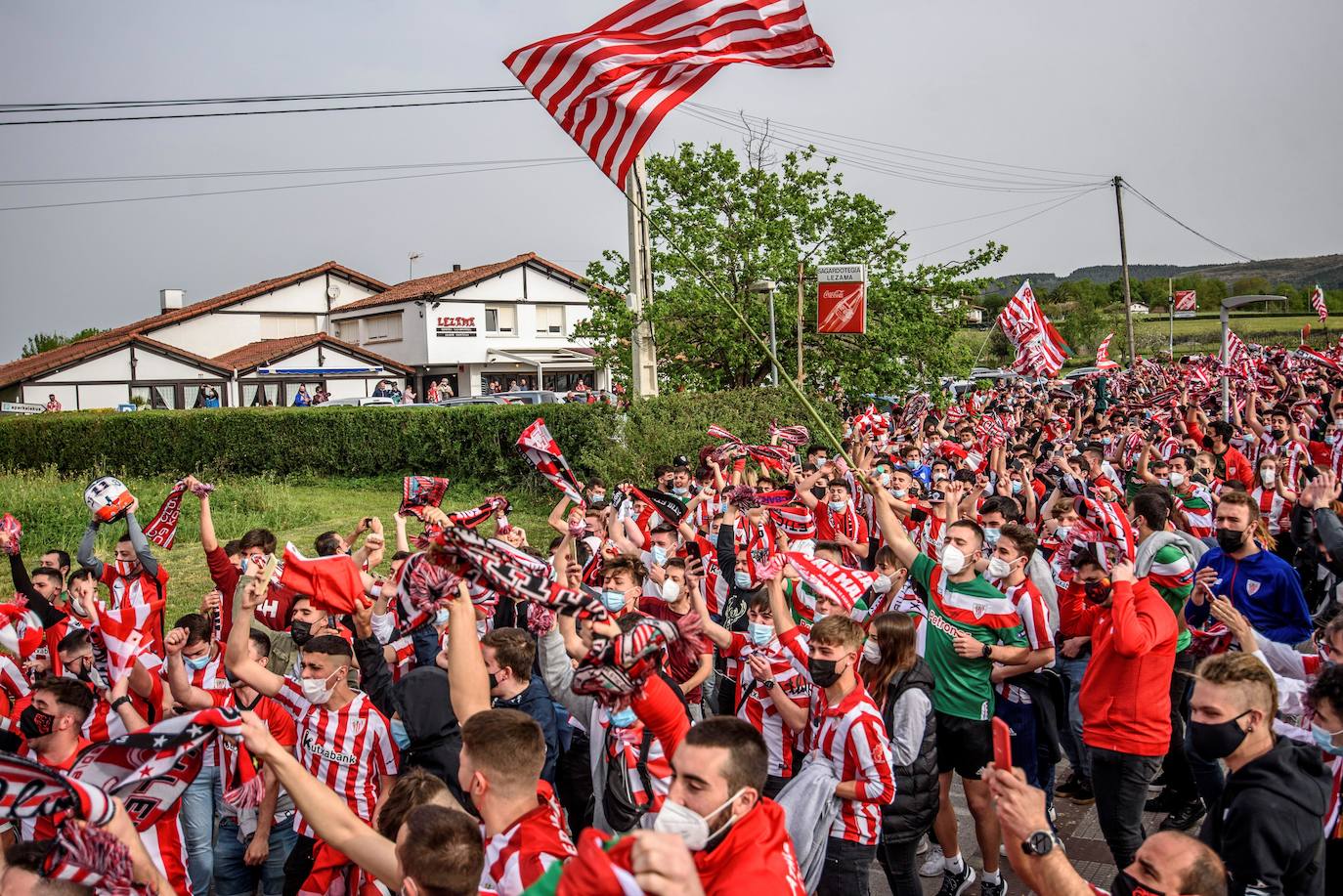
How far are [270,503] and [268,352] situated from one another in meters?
29.6

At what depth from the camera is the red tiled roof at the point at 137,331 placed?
40781 mm

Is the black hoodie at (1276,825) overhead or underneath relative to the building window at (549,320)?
underneath

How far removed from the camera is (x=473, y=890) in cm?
312

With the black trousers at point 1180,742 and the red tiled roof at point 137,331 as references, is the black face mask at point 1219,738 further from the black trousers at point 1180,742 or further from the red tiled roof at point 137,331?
the red tiled roof at point 137,331

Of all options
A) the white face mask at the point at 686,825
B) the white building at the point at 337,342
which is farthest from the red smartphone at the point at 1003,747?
the white building at the point at 337,342

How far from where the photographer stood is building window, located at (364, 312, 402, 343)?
5266 cm

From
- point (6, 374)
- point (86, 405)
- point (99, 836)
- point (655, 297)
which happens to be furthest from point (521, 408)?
point (6, 374)

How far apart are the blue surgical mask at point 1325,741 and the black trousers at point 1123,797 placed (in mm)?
1546

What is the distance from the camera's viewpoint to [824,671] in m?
4.77

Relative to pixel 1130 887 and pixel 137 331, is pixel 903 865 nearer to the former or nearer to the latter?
pixel 1130 887

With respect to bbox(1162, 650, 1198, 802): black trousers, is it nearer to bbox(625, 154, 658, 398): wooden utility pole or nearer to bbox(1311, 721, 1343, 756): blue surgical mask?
bbox(1311, 721, 1343, 756): blue surgical mask

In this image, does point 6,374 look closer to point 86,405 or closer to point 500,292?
point 86,405

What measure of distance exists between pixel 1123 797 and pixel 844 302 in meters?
15.8

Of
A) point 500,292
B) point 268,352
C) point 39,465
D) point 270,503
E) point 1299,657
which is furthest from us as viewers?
point 500,292
